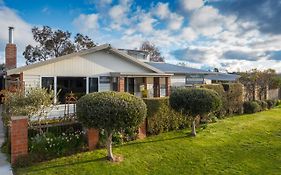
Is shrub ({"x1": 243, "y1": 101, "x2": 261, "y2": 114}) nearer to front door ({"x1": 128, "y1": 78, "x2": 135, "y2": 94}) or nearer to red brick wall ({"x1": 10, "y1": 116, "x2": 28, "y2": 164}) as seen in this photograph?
front door ({"x1": 128, "y1": 78, "x2": 135, "y2": 94})

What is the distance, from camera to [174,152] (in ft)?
34.4

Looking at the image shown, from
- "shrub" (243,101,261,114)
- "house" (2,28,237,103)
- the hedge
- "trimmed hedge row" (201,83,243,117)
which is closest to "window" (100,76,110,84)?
"house" (2,28,237,103)

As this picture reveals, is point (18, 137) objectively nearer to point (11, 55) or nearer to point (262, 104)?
point (11, 55)

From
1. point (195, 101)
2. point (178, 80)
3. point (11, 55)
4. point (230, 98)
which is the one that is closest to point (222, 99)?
point (230, 98)

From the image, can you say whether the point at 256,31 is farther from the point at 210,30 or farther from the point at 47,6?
the point at 47,6

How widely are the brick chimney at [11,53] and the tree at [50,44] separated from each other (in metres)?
20.1

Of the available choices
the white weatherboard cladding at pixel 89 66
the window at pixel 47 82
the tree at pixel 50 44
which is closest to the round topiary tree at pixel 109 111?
the window at pixel 47 82

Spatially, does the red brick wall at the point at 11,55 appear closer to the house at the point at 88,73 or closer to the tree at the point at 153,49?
the house at the point at 88,73

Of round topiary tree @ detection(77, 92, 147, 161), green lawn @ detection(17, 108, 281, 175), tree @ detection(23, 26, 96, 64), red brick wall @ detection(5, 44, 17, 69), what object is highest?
tree @ detection(23, 26, 96, 64)

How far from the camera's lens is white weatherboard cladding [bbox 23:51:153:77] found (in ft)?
50.5

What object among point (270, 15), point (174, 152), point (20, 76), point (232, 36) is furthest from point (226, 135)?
point (20, 76)

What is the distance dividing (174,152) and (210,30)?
407 inches

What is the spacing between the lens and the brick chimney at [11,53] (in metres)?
21.3

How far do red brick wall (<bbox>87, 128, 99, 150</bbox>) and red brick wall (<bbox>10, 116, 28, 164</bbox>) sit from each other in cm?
228
